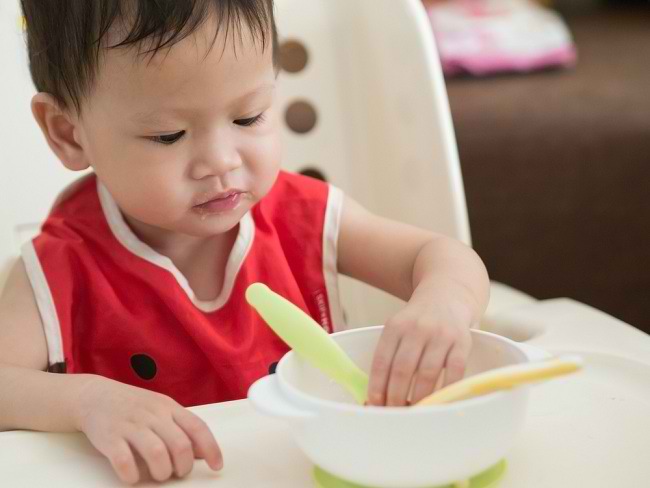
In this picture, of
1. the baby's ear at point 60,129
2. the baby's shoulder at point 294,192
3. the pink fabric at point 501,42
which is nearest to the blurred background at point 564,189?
the pink fabric at point 501,42

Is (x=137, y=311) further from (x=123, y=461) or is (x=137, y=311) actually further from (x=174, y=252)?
(x=123, y=461)

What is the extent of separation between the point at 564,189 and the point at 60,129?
1.11 meters

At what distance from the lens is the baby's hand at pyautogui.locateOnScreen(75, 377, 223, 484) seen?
0.53 metres

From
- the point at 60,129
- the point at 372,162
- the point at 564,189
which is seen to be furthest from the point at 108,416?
the point at 564,189

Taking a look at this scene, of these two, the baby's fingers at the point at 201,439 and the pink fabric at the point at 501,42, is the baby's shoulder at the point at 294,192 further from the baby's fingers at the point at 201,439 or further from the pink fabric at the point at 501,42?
the pink fabric at the point at 501,42

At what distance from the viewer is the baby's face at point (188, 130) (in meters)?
0.64

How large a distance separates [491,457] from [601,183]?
1.29 meters

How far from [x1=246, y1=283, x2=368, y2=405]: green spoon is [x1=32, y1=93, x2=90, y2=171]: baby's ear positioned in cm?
28

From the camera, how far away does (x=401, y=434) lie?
44 centimetres

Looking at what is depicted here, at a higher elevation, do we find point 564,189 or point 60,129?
point 60,129

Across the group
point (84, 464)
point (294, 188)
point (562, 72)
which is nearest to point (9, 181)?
point (294, 188)

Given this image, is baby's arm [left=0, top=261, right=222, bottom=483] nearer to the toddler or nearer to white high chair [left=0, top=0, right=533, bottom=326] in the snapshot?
the toddler

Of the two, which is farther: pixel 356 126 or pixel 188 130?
pixel 356 126

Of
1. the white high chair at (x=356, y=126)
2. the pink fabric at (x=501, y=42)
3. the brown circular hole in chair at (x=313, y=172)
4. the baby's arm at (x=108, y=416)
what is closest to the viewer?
the baby's arm at (x=108, y=416)
